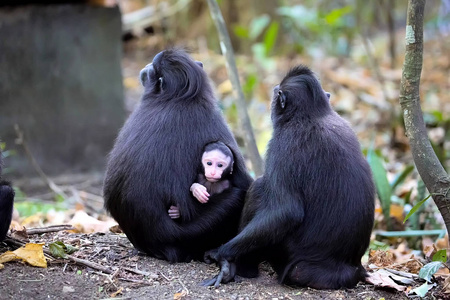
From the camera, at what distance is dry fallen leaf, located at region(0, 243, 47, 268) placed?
3744 mm

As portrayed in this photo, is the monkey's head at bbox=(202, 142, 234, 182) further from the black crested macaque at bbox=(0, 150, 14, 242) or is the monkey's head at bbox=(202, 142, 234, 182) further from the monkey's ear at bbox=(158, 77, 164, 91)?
the black crested macaque at bbox=(0, 150, 14, 242)

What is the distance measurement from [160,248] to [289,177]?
0.99m

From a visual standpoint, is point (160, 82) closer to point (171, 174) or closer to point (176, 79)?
point (176, 79)

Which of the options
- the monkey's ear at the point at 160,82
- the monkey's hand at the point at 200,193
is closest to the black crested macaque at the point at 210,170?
the monkey's hand at the point at 200,193

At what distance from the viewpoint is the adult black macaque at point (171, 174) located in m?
3.93

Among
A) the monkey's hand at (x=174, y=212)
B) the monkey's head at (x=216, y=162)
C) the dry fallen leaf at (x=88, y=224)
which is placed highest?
the monkey's head at (x=216, y=162)

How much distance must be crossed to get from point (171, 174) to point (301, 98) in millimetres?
953

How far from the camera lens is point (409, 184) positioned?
24.5ft

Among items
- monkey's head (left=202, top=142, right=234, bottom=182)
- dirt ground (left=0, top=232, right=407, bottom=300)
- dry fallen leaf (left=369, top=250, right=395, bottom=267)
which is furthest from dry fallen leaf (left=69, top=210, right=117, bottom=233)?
dry fallen leaf (left=369, top=250, right=395, bottom=267)

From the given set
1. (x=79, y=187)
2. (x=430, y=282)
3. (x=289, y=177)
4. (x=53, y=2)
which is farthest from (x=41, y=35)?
(x=430, y=282)

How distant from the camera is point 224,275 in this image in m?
3.72

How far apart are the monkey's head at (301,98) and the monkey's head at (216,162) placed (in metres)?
0.39

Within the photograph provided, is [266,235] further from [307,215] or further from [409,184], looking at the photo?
[409,184]

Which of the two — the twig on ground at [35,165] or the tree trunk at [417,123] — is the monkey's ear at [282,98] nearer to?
the tree trunk at [417,123]
